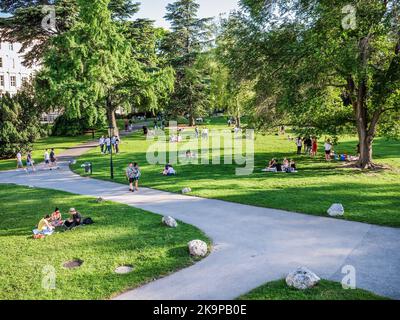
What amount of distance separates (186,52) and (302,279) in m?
50.9

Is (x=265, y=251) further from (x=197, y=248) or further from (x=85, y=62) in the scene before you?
(x=85, y=62)

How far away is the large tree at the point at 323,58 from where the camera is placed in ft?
65.1

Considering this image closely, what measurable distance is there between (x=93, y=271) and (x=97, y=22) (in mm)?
29413

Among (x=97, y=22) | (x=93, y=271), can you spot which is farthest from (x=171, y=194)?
(x=97, y=22)

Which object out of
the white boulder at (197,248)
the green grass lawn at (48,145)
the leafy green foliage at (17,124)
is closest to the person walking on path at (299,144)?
the green grass lawn at (48,145)

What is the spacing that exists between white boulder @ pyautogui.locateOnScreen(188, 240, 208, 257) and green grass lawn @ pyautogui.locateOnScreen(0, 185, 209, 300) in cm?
22

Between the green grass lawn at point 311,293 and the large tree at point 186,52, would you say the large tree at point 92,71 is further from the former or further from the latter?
the green grass lawn at point 311,293

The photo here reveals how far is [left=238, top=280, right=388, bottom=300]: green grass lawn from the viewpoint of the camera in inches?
300

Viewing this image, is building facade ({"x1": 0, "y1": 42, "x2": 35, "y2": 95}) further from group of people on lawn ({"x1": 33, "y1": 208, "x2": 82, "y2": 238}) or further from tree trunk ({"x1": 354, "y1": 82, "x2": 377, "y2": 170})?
tree trunk ({"x1": 354, "y1": 82, "x2": 377, "y2": 170})

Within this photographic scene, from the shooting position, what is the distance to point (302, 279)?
26.3 feet

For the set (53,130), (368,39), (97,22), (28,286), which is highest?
(97,22)

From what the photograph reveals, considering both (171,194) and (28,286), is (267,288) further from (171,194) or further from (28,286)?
(171,194)

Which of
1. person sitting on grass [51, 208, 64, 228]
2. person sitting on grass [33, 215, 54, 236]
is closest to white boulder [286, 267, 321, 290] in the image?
person sitting on grass [33, 215, 54, 236]

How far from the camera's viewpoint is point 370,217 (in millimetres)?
12875
